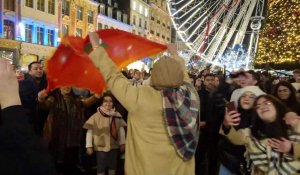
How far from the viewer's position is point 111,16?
49.2 metres

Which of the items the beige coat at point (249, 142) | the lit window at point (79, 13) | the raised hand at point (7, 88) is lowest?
the beige coat at point (249, 142)

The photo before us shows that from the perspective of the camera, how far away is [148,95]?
3189mm

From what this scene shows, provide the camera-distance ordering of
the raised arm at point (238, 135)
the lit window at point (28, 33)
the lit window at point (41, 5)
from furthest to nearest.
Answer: the lit window at point (41, 5) → the lit window at point (28, 33) → the raised arm at point (238, 135)

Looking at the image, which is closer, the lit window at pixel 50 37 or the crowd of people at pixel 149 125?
the crowd of people at pixel 149 125

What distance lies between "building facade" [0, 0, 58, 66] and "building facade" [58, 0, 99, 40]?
1.53 metres

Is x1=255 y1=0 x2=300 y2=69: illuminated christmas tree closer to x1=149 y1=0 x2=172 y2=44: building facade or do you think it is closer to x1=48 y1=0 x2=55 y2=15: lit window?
x1=48 y1=0 x2=55 y2=15: lit window

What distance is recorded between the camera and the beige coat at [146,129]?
313 centimetres

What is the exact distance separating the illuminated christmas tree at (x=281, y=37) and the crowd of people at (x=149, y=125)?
12517mm

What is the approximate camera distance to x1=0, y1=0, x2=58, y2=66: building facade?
29.3 metres

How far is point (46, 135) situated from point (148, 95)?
3.66m

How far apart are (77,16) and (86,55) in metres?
36.4

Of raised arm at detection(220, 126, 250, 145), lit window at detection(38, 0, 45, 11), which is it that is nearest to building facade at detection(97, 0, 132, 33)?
lit window at detection(38, 0, 45, 11)

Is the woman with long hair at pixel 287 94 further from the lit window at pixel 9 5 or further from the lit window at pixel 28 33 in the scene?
the lit window at pixel 28 33

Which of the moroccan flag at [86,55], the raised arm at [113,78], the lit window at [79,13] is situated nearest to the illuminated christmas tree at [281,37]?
the moroccan flag at [86,55]
